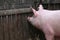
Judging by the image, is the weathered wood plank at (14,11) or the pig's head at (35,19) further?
the pig's head at (35,19)

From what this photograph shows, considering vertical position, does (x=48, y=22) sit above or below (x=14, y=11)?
below

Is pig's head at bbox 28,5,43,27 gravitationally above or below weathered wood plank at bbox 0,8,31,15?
below

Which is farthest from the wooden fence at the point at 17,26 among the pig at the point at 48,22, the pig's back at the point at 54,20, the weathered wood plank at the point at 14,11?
the pig's back at the point at 54,20

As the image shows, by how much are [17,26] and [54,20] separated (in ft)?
2.50

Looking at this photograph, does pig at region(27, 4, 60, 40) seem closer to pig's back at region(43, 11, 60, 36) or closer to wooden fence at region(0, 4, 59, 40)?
pig's back at region(43, 11, 60, 36)

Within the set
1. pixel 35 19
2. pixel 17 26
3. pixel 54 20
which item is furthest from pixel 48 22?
pixel 17 26

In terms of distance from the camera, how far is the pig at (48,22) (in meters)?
3.76

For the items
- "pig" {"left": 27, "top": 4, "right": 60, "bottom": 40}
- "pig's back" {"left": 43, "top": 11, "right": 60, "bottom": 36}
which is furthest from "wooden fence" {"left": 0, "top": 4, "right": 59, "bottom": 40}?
"pig's back" {"left": 43, "top": 11, "right": 60, "bottom": 36}

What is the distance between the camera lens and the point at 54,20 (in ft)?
12.4

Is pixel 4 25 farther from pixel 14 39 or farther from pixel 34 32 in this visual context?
pixel 34 32

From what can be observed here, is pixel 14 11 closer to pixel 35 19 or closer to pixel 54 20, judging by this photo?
pixel 35 19

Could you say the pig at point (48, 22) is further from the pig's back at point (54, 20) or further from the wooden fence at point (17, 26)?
the wooden fence at point (17, 26)

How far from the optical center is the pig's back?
377 cm

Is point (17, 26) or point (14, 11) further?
point (17, 26)
